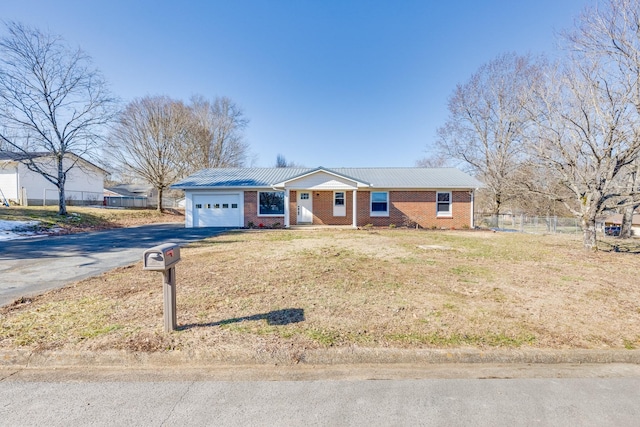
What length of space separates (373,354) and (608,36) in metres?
11.8

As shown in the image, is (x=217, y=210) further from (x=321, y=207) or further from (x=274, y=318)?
(x=274, y=318)

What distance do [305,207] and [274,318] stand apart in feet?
50.3

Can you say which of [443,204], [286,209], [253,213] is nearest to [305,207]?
[286,209]

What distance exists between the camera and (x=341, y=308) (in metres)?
4.07

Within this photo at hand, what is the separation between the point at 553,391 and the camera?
8.10ft

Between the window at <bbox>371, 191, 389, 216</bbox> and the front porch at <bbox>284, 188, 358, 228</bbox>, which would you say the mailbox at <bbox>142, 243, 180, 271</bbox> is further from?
the window at <bbox>371, 191, 389, 216</bbox>

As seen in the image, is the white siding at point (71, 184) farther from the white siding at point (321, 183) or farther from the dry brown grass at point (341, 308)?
the dry brown grass at point (341, 308)

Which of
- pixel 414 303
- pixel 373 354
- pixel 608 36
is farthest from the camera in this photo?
pixel 608 36

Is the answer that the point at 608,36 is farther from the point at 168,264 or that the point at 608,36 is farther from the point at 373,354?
the point at 168,264


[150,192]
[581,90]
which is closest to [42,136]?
[581,90]

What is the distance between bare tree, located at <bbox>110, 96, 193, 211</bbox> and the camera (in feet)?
88.1

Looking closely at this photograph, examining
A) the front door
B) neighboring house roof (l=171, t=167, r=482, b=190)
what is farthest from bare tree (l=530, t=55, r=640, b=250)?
the front door

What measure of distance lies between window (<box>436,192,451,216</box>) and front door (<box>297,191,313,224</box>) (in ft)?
26.4

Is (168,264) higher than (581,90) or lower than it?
lower
